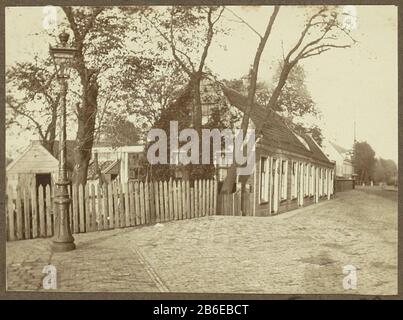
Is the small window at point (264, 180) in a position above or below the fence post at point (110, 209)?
above

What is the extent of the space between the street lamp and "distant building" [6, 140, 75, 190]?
0.29m

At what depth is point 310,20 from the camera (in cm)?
598

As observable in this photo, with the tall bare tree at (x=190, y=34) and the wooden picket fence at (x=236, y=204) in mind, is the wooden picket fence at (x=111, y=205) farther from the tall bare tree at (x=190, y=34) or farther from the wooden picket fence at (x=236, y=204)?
the tall bare tree at (x=190, y=34)

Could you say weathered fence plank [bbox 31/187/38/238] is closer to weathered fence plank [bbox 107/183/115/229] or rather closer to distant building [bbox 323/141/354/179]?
weathered fence plank [bbox 107/183/115/229]

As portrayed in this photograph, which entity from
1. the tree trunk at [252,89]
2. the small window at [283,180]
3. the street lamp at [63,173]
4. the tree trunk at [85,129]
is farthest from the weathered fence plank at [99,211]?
the small window at [283,180]

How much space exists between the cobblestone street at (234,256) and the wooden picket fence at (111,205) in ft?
0.42

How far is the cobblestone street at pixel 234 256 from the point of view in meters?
5.67

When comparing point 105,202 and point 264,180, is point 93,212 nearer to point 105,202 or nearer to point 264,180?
point 105,202

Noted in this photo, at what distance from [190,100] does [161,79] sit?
467 millimetres

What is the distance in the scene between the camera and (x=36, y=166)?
6.03m

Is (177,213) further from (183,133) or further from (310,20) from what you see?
(310,20)

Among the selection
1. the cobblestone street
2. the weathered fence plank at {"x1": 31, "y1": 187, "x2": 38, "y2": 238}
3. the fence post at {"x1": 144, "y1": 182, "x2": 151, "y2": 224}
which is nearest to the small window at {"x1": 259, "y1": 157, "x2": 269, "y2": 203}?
the cobblestone street

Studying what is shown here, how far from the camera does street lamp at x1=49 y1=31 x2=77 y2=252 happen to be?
5.55 m

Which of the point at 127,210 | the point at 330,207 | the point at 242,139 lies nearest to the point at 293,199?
the point at 330,207
